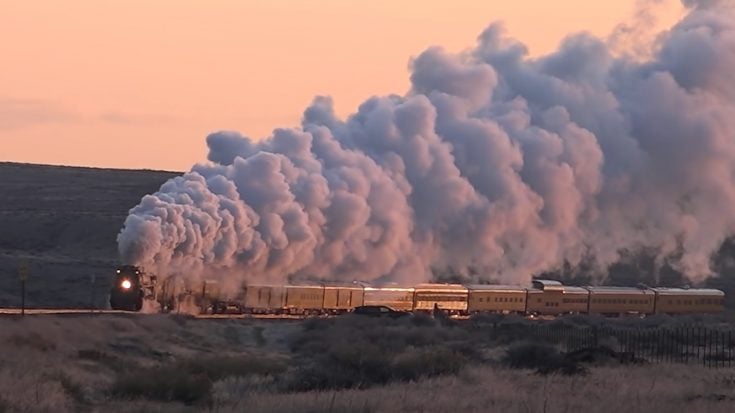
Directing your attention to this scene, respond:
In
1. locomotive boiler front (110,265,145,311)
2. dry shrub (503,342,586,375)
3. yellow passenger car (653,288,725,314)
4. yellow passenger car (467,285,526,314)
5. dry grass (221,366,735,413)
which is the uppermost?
yellow passenger car (653,288,725,314)

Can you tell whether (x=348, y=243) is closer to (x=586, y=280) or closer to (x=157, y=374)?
(x=157, y=374)

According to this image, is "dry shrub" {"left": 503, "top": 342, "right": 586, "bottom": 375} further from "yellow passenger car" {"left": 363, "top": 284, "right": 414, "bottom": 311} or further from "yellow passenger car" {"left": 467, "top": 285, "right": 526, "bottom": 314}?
"yellow passenger car" {"left": 467, "top": 285, "right": 526, "bottom": 314}

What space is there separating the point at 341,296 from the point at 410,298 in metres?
7.15

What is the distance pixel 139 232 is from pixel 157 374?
97.8ft

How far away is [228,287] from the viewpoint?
235 ft

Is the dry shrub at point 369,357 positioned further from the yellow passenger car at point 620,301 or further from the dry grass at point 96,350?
the yellow passenger car at point 620,301

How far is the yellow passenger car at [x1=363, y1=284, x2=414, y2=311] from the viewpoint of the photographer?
265 ft

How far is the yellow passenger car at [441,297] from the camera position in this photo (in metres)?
84.9

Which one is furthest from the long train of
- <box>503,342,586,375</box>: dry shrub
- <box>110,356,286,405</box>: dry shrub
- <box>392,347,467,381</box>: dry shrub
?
<box>110,356,286,405</box>: dry shrub

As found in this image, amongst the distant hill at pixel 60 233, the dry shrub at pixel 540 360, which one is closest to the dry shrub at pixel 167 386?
the dry shrub at pixel 540 360

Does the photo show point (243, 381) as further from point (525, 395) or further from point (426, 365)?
point (525, 395)

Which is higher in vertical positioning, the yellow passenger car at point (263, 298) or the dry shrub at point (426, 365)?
the yellow passenger car at point (263, 298)

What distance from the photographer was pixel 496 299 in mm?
91250

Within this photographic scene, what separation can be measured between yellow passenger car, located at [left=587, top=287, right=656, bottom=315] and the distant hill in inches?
1285
